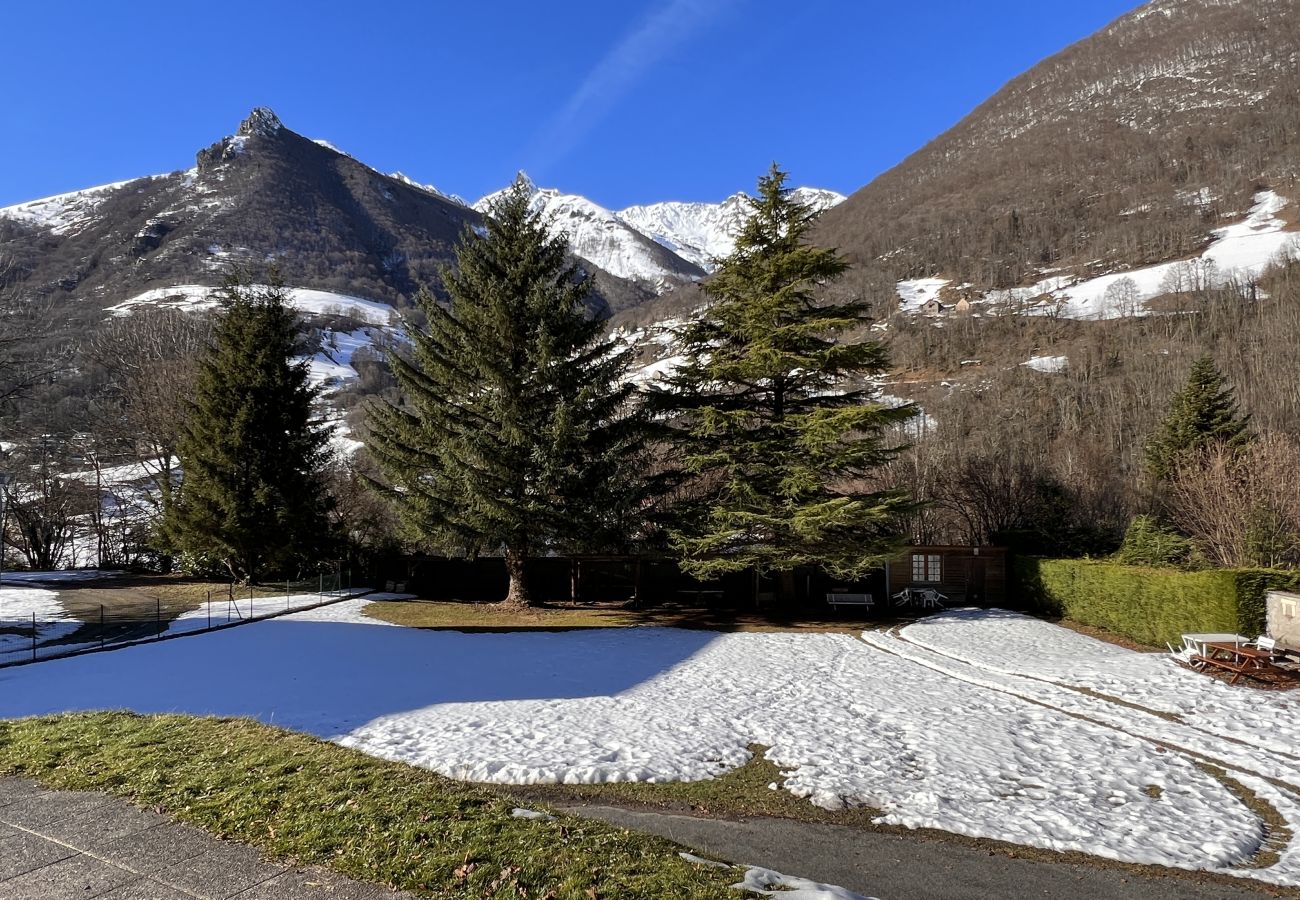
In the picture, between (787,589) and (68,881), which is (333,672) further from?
(787,589)

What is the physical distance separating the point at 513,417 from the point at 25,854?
576 inches

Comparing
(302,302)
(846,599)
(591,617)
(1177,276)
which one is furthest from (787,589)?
(302,302)

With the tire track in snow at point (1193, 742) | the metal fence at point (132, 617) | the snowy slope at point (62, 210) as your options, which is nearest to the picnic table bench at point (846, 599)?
the tire track in snow at point (1193, 742)

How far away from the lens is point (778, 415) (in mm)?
18906

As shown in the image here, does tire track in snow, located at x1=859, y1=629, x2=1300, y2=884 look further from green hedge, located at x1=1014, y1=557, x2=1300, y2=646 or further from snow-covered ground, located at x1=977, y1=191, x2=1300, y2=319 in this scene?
snow-covered ground, located at x1=977, y1=191, x2=1300, y2=319

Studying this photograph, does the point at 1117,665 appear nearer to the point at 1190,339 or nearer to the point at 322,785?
the point at 322,785

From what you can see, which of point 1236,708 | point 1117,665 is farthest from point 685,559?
point 1236,708

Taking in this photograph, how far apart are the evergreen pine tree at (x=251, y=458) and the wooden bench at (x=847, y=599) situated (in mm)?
18795

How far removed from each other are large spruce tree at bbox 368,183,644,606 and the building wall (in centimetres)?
1434

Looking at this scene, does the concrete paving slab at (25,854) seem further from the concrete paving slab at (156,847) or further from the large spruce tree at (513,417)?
the large spruce tree at (513,417)

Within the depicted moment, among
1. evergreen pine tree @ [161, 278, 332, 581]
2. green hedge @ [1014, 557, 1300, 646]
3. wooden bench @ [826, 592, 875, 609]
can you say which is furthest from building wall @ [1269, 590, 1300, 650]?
Result: evergreen pine tree @ [161, 278, 332, 581]

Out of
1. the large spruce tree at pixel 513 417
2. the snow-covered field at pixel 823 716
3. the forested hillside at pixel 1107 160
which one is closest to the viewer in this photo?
the snow-covered field at pixel 823 716

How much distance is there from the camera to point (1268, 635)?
509 inches

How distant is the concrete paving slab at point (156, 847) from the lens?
13.5ft
